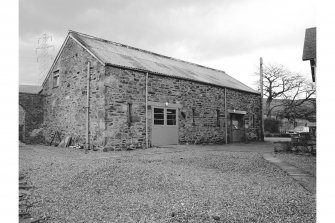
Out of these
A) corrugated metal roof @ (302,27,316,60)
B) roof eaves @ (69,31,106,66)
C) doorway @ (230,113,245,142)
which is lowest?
doorway @ (230,113,245,142)

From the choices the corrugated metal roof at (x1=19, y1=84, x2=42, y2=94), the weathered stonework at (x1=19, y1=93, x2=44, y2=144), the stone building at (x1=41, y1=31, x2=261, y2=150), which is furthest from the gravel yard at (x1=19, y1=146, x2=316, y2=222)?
the corrugated metal roof at (x1=19, y1=84, x2=42, y2=94)

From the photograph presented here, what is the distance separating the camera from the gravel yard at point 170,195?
3553mm

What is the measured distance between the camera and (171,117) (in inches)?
567

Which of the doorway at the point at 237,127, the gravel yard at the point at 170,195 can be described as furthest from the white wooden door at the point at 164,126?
the gravel yard at the point at 170,195

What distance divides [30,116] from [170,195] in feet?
48.2

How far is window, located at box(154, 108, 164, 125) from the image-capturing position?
45.0ft

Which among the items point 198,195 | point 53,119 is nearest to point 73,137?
point 53,119

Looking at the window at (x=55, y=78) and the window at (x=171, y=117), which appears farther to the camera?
the window at (x=55, y=78)

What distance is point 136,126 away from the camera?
41.8 ft

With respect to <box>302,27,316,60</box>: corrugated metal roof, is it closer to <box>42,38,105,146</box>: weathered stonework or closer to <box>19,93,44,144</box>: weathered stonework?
<box>42,38,105,146</box>: weathered stonework

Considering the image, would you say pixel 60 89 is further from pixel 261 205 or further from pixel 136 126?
pixel 261 205

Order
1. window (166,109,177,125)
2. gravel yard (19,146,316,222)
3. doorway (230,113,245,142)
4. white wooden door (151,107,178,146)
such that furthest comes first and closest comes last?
doorway (230,113,245,142)
window (166,109,177,125)
white wooden door (151,107,178,146)
gravel yard (19,146,316,222)

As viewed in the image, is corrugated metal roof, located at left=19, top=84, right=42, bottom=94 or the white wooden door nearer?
the white wooden door

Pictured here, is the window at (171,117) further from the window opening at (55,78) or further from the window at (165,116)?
the window opening at (55,78)
